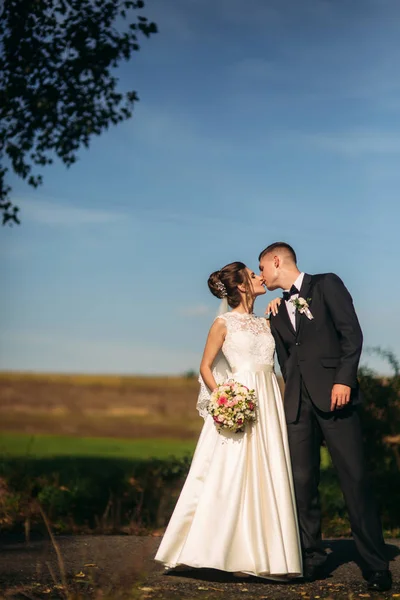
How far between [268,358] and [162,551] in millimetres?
1867

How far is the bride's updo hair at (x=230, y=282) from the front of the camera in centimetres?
738

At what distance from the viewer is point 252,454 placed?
693 cm

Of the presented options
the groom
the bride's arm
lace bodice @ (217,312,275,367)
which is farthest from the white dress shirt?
the bride's arm

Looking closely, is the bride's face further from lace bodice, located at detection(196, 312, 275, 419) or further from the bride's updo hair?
lace bodice, located at detection(196, 312, 275, 419)

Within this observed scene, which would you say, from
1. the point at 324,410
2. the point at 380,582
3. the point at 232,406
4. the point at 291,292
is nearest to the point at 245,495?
the point at 232,406

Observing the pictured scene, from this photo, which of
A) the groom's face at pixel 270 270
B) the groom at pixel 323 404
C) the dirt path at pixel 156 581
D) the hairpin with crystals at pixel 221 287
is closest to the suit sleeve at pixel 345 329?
the groom at pixel 323 404

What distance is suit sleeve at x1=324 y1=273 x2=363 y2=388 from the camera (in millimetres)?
6770

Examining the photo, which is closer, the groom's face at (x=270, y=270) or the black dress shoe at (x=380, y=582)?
the black dress shoe at (x=380, y=582)

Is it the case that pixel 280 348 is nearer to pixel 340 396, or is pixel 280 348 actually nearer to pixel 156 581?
pixel 340 396

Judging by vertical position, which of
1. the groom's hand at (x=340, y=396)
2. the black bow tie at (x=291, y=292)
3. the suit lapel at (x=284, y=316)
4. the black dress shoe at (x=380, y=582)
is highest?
the black bow tie at (x=291, y=292)

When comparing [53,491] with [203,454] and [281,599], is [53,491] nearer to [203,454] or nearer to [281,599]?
[203,454]

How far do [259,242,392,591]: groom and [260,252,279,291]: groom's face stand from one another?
15 centimetres

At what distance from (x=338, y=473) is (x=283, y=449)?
494mm

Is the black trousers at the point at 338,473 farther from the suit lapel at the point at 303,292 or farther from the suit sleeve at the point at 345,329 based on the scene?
the suit lapel at the point at 303,292
